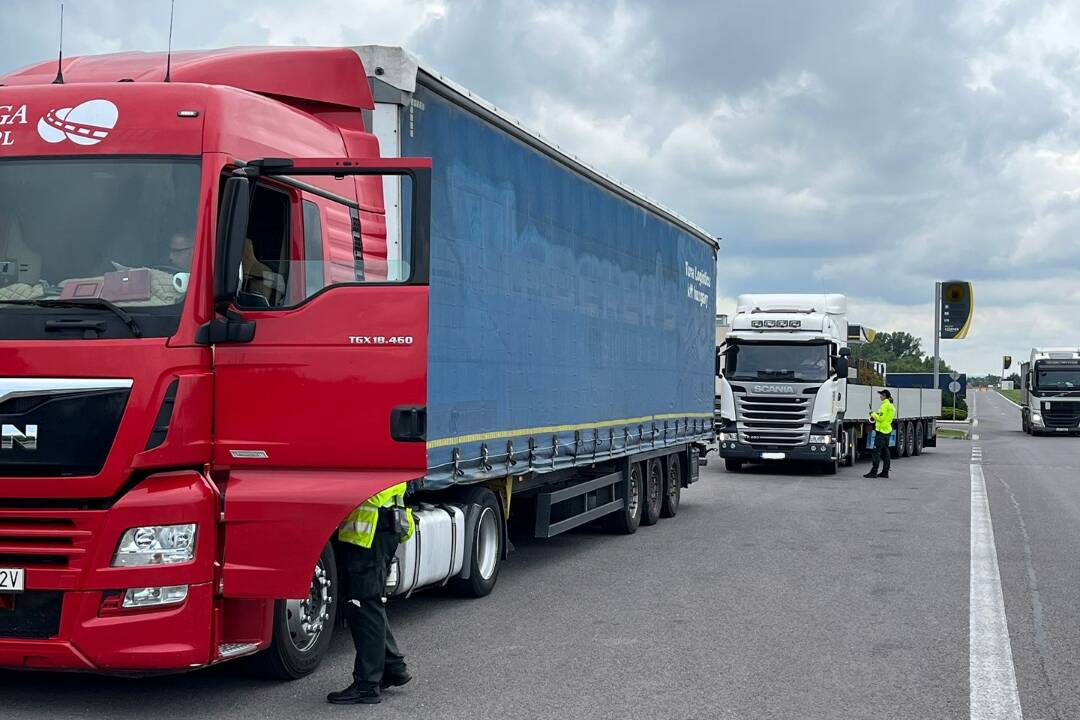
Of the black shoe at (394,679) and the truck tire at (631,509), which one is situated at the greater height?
the truck tire at (631,509)

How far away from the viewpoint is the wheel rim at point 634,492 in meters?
13.9

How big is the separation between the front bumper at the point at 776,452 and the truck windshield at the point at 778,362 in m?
1.33

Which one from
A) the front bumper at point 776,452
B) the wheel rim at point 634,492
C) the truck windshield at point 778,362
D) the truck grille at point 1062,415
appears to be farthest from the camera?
the truck grille at point 1062,415

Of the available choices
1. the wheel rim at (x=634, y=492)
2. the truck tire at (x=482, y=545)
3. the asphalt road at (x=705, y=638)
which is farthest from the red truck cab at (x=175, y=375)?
the wheel rim at (x=634, y=492)

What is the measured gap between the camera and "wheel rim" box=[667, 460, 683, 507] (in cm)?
1588

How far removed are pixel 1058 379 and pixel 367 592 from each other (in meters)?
45.9

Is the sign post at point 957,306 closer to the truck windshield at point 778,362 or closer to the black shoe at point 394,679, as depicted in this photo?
the truck windshield at point 778,362

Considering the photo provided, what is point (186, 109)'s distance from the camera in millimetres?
6477

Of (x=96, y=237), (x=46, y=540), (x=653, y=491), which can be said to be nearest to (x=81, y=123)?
(x=96, y=237)

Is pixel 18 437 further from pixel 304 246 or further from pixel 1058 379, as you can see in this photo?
pixel 1058 379

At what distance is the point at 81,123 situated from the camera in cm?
647

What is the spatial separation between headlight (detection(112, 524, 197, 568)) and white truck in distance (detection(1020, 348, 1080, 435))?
4650 centimetres

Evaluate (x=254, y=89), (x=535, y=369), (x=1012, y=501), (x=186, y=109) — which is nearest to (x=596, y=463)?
(x=535, y=369)

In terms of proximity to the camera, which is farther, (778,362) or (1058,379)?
(1058,379)
